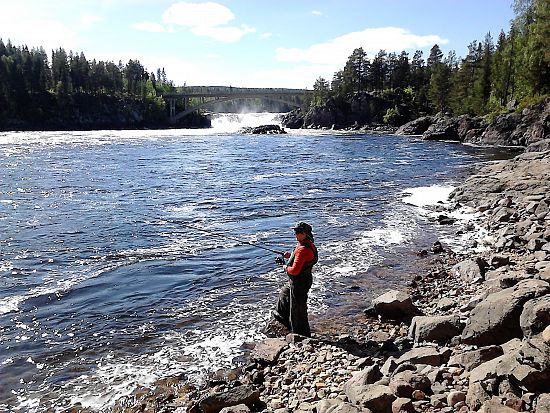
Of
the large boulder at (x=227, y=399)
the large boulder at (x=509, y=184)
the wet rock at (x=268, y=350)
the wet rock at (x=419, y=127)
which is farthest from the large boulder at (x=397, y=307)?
the wet rock at (x=419, y=127)

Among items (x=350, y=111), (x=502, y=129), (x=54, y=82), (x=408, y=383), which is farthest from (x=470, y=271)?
(x=54, y=82)

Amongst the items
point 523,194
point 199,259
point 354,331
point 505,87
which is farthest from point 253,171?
point 505,87

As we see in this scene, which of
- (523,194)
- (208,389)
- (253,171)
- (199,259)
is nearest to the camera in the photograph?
(208,389)

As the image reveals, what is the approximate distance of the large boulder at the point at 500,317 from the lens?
8062mm

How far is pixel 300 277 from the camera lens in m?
10.2

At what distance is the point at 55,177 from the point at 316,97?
11459 centimetres

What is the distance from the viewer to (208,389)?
8547mm

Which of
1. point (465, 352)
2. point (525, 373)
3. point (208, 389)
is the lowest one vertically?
point (208, 389)

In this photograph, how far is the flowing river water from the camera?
32.2 feet

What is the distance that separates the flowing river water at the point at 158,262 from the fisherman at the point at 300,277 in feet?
3.58

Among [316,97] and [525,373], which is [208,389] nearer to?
[525,373]

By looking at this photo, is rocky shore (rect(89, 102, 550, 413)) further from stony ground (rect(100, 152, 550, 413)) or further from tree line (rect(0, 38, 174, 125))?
tree line (rect(0, 38, 174, 125))

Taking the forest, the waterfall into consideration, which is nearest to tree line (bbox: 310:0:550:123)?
the forest

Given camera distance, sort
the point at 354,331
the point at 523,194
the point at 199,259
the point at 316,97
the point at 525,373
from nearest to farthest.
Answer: the point at 525,373, the point at 354,331, the point at 199,259, the point at 523,194, the point at 316,97
